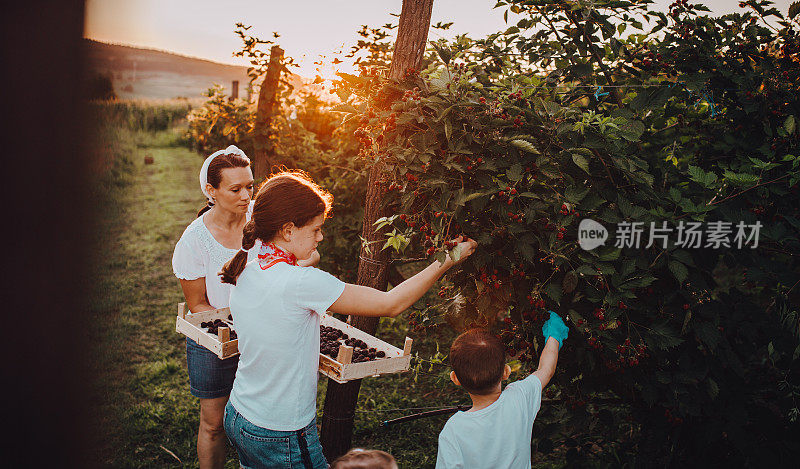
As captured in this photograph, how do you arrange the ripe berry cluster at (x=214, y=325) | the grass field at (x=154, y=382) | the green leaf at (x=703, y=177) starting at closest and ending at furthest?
the green leaf at (x=703, y=177), the ripe berry cluster at (x=214, y=325), the grass field at (x=154, y=382)

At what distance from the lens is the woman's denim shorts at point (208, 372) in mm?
2994

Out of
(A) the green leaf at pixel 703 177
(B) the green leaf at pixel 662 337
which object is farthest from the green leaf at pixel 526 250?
(A) the green leaf at pixel 703 177

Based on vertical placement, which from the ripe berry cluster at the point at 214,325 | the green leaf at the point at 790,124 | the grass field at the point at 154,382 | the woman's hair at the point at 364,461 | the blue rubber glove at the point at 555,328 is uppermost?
the green leaf at the point at 790,124

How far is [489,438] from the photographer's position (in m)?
2.12

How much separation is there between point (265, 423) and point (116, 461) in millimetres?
2453

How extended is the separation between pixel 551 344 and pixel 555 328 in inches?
2.9

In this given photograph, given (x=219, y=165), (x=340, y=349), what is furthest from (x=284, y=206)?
(x=219, y=165)

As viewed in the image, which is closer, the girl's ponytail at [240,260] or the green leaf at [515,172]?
the green leaf at [515,172]

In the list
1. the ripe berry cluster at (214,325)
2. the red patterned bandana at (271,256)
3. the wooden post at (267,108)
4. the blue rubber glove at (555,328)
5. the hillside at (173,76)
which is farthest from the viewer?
the hillside at (173,76)

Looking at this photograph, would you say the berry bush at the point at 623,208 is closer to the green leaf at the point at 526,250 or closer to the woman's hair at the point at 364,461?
the green leaf at the point at 526,250

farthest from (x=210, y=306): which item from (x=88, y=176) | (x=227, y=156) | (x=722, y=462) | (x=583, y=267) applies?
(x=722, y=462)

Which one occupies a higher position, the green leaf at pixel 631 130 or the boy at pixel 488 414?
the green leaf at pixel 631 130

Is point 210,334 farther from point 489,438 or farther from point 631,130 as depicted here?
point 631,130

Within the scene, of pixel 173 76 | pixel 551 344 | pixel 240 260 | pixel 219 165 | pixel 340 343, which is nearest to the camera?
pixel 240 260
